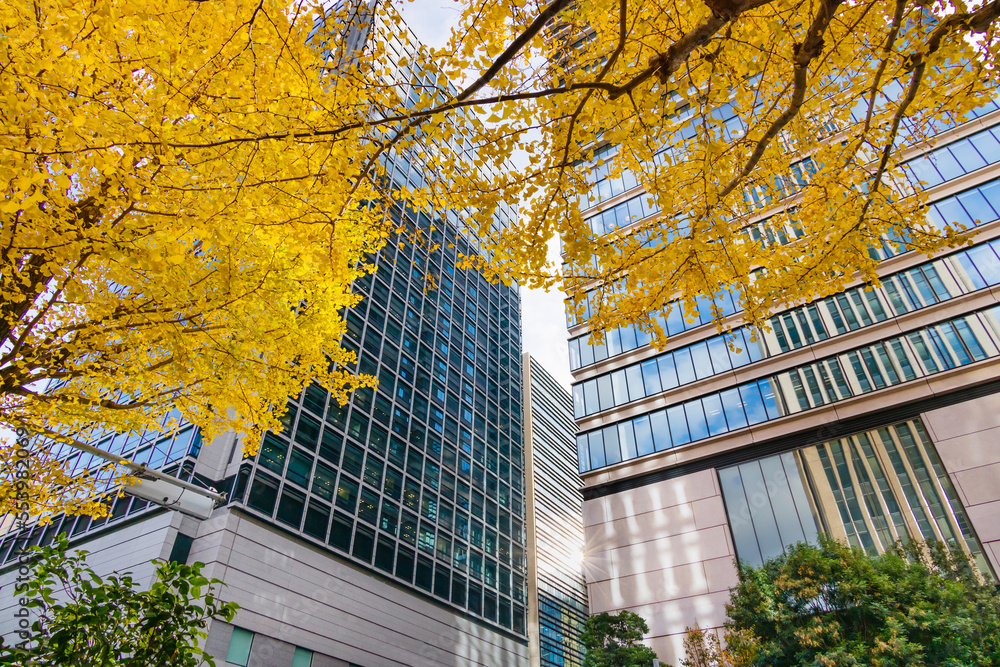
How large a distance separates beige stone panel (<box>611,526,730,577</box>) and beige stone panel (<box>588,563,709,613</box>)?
201 mm

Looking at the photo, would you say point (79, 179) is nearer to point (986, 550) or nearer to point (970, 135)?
point (986, 550)

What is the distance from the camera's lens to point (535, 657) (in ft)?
114

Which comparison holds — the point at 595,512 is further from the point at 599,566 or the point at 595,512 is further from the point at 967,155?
the point at 967,155

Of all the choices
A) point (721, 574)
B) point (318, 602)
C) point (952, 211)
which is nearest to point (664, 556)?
point (721, 574)

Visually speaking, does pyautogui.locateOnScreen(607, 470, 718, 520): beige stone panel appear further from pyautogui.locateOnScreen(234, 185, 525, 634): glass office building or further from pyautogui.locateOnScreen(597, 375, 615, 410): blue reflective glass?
pyautogui.locateOnScreen(234, 185, 525, 634): glass office building

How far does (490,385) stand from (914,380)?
2710 cm

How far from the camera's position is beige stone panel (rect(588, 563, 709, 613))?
649 inches

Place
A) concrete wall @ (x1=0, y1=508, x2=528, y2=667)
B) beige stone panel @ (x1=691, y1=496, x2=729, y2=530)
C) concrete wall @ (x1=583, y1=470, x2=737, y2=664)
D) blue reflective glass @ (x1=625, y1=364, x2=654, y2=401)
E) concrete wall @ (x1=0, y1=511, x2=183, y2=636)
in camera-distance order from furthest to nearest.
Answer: blue reflective glass @ (x1=625, y1=364, x2=654, y2=401) < concrete wall @ (x1=0, y1=508, x2=528, y2=667) < concrete wall @ (x1=0, y1=511, x2=183, y2=636) < beige stone panel @ (x1=691, y1=496, x2=729, y2=530) < concrete wall @ (x1=583, y1=470, x2=737, y2=664)

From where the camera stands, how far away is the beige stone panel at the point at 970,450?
47.6 ft

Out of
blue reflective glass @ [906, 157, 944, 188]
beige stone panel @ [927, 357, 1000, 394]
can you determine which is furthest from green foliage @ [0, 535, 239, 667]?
blue reflective glass @ [906, 157, 944, 188]

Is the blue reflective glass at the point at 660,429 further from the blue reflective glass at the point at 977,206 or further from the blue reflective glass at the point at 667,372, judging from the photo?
the blue reflective glass at the point at 977,206

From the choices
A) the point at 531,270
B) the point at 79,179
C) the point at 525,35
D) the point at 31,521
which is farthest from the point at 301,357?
the point at 31,521

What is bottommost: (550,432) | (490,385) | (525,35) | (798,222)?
(525,35)

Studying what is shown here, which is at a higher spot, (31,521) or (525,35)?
(31,521)
